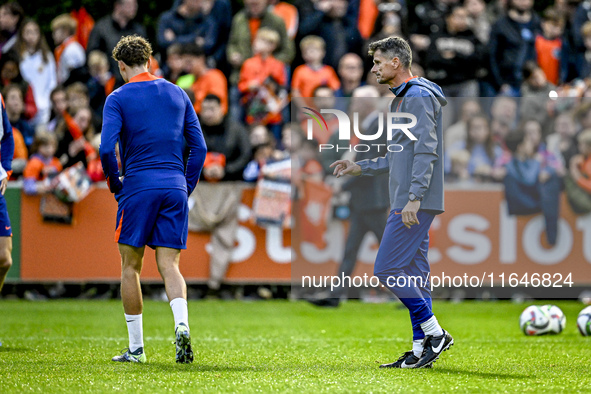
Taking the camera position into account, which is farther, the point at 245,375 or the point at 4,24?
the point at 4,24

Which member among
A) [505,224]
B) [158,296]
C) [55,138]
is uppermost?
[55,138]

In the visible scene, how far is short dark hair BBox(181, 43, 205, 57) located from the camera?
13.4 m

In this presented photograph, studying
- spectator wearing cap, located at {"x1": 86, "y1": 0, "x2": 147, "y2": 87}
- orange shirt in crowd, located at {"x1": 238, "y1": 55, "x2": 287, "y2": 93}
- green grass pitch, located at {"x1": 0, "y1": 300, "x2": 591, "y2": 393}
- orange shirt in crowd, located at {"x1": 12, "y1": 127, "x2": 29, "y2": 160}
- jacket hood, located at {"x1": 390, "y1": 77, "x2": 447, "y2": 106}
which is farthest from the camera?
spectator wearing cap, located at {"x1": 86, "y1": 0, "x2": 147, "y2": 87}

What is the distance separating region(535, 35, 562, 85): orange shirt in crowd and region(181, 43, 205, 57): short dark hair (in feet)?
17.5

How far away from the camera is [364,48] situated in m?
13.9

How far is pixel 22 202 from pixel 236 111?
11.0ft

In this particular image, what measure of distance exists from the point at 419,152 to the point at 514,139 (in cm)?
690

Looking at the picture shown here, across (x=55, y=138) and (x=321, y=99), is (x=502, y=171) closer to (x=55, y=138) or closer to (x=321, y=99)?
(x=321, y=99)

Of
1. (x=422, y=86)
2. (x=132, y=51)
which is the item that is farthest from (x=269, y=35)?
(x=422, y=86)

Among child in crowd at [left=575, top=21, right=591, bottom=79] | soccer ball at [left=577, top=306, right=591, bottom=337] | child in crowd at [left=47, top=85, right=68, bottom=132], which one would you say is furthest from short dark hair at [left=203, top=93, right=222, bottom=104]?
soccer ball at [left=577, top=306, right=591, bottom=337]

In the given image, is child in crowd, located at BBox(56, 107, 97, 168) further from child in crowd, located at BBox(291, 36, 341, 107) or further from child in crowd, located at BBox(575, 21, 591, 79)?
child in crowd, located at BBox(575, 21, 591, 79)

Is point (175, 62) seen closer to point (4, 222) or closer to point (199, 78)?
point (199, 78)

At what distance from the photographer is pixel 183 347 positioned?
601cm

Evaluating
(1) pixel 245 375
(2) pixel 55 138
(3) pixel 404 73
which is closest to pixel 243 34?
(2) pixel 55 138
